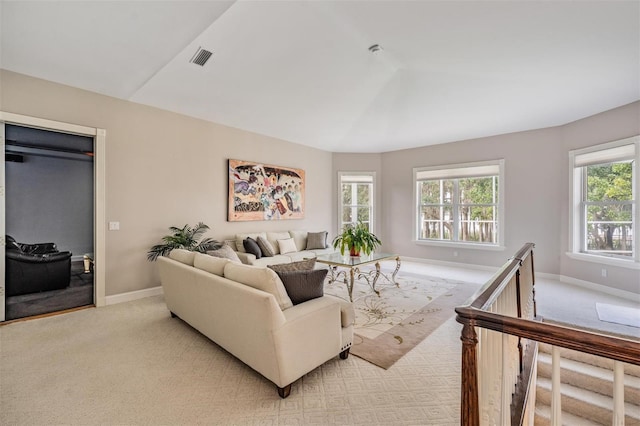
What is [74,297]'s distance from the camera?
4.04 m

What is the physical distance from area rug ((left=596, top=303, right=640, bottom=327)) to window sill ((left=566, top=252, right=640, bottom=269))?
74 cm

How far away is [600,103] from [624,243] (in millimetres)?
2127

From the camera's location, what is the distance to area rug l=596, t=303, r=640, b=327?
3.24 m

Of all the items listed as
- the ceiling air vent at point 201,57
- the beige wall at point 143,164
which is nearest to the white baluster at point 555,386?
the ceiling air vent at point 201,57

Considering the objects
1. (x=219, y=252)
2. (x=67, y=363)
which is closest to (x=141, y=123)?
(x=219, y=252)

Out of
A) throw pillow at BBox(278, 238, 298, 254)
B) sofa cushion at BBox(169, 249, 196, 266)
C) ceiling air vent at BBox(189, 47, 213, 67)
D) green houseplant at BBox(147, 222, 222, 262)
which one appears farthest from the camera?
throw pillow at BBox(278, 238, 298, 254)

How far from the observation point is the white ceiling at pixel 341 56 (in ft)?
8.76

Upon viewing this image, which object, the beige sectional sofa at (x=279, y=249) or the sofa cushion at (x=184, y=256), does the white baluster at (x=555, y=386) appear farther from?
the beige sectional sofa at (x=279, y=249)

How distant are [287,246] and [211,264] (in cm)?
284

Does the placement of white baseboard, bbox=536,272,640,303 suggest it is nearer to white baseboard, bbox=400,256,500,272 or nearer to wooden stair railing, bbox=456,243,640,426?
white baseboard, bbox=400,256,500,272

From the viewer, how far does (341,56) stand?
12.6ft

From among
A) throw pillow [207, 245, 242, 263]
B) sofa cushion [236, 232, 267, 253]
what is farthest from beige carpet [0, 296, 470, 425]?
sofa cushion [236, 232, 267, 253]

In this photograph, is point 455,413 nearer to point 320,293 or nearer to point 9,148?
point 320,293

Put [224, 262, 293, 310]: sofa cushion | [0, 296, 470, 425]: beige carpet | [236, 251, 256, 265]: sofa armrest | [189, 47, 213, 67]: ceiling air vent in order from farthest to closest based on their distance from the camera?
[236, 251, 256, 265]: sofa armrest → [189, 47, 213, 67]: ceiling air vent → [224, 262, 293, 310]: sofa cushion → [0, 296, 470, 425]: beige carpet
